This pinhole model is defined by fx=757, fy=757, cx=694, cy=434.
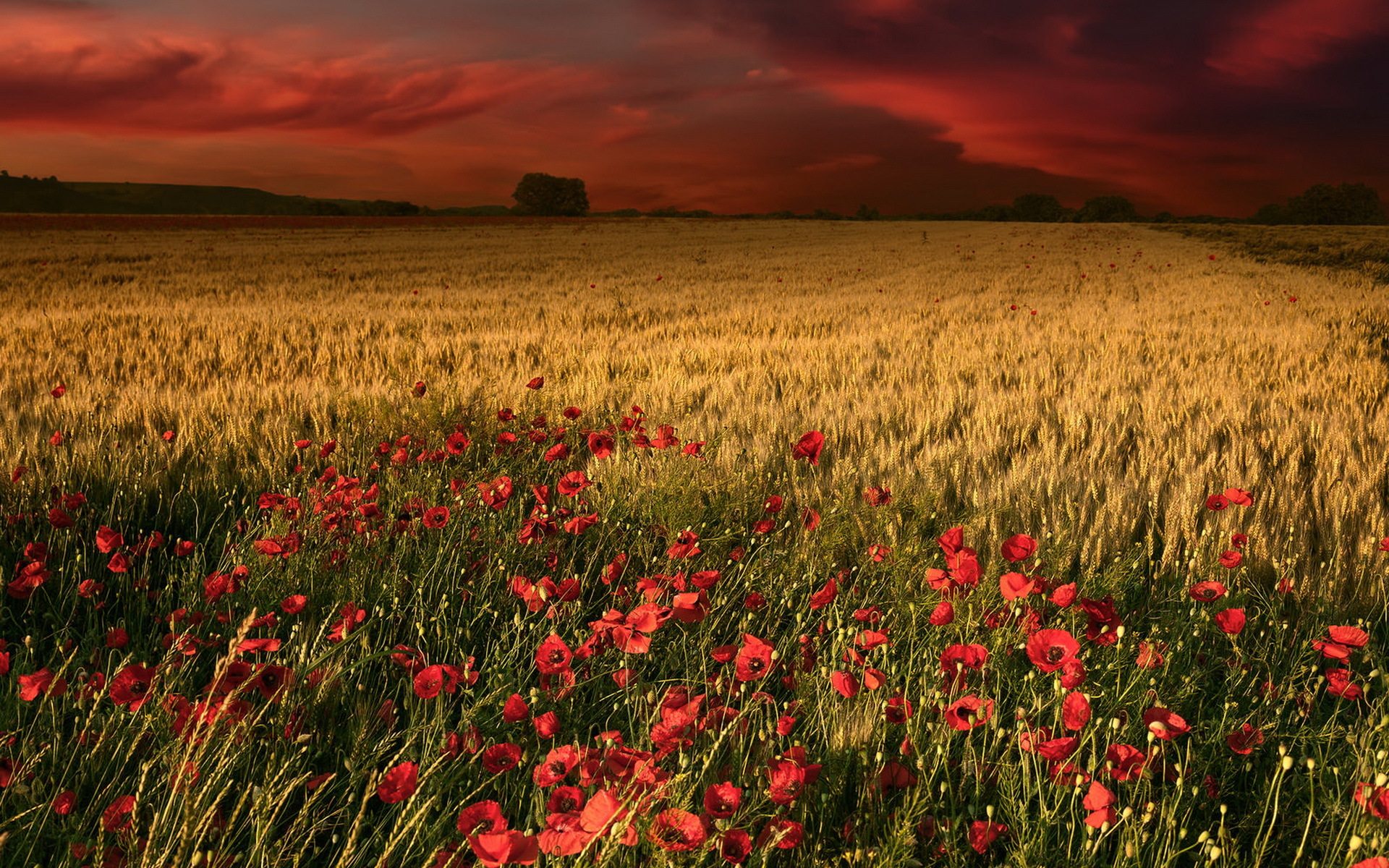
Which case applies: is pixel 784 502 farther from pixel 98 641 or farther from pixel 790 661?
pixel 98 641

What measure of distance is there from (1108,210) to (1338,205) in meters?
25.4

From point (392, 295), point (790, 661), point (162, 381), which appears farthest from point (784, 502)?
point (392, 295)

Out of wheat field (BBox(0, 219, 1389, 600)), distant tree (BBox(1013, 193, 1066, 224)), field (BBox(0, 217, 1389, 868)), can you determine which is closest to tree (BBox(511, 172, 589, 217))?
distant tree (BBox(1013, 193, 1066, 224))

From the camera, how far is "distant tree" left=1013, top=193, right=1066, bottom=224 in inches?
4405

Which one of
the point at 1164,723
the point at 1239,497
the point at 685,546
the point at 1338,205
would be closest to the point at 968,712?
the point at 1164,723

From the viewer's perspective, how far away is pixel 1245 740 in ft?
4.46

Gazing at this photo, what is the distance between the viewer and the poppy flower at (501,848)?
0.89m

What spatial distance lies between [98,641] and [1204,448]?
4058 millimetres

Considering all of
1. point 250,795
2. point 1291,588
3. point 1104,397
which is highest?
point 1104,397

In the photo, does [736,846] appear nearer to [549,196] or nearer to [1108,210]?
[549,196]

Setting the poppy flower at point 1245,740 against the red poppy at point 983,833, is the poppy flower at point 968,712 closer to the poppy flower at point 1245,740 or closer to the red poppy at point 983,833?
the red poppy at point 983,833

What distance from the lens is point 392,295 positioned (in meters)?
10.8

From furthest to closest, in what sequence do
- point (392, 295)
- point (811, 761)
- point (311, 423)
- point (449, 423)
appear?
point (392, 295), point (311, 423), point (449, 423), point (811, 761)

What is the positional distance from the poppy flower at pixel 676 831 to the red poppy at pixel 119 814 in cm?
74
